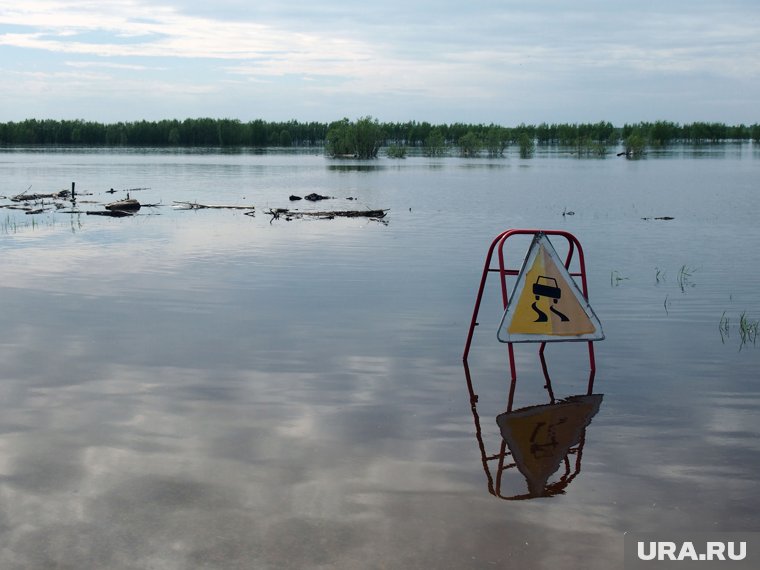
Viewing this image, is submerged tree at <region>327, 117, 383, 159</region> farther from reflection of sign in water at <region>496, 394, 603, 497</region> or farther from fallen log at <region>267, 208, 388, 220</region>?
reflection of sign in water at <region>496, 394, 603, 497</region>

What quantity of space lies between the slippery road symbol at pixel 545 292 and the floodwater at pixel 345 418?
814 millimetres

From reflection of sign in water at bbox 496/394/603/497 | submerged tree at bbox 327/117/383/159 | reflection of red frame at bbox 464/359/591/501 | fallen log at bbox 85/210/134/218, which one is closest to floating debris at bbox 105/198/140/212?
fallen log at bbox 85/210/134/218

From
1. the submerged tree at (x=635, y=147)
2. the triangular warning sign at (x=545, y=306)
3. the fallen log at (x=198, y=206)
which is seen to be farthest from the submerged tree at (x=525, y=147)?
the triangular warning sign at (x=545, y=306)

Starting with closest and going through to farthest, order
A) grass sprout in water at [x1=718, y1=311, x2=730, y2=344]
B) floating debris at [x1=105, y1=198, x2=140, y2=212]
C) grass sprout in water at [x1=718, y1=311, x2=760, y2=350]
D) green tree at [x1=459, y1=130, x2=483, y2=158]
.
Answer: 1. grass sprout in water at [x1=718, y1=311, x2=760, y2=350]
2. grass sprout in water at [x1=718, y1=311, x2=730, y2=344]
3. floating debris at [x1=105, y1=198, x2=140, y2=212]
4. green tree at [x1=459, y1=130, x2=483, y2=158]

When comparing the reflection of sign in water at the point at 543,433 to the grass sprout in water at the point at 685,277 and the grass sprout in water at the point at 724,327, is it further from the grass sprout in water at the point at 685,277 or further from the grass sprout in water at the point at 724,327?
the grass sprout in water at the point at 685,277

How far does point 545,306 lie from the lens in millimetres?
9695

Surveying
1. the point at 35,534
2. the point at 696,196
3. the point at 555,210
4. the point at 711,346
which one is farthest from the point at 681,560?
the point at 696,196

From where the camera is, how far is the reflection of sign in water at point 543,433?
711 centimetres

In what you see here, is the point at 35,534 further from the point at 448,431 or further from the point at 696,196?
the point at 696,196

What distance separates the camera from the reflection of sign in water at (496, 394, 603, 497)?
7.11 m

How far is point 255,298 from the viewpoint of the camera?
1531 centimetres

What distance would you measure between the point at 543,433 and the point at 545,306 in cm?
203

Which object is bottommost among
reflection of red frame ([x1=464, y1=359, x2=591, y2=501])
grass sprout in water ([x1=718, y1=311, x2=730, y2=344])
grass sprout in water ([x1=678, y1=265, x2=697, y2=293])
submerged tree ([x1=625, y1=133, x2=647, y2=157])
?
reflection of red frame ([x1=464, y1=359, x2=591, y2=501])

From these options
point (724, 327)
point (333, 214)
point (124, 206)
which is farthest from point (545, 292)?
point (124, 206)
